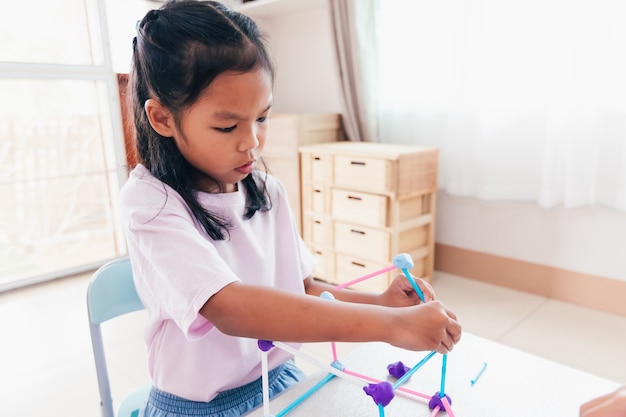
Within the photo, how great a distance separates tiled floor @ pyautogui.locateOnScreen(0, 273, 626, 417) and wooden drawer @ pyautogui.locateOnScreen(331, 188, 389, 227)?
454 mm

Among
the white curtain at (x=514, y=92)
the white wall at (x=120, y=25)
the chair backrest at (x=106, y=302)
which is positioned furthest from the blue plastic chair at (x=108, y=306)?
the white wall at (x=120, y=25)

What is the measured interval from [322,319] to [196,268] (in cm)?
16

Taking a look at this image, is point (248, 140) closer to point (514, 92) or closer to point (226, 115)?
point (226, 115)

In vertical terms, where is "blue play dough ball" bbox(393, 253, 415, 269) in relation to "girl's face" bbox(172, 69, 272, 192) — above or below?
below

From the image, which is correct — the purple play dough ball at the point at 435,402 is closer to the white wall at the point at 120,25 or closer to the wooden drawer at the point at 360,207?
the wooden drawer at the point at 360,207

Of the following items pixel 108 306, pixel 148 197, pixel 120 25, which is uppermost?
pixel 120 25

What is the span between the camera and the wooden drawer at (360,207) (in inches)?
77.6

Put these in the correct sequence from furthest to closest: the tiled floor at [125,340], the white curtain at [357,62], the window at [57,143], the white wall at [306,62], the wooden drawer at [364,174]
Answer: the white wall at [306,62], the window at [57,143], the white curtain at [357,62], the wooden drawer at [364,174], the tiled floor at [125,340]

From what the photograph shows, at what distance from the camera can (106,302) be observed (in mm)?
803

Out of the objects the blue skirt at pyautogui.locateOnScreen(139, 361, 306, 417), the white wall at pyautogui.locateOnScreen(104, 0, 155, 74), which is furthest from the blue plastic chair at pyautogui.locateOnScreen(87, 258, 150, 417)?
the white wall at pyautogui.locateOnScreen(104, 0, 155, 74)

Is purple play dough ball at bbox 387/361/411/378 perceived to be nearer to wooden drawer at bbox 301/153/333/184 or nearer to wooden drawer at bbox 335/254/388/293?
wooden drawer at bbox 335/254/388/293

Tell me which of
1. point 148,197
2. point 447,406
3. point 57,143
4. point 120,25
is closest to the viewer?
point 447,406

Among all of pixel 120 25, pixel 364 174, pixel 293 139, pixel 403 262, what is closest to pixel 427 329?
pixel 403 262

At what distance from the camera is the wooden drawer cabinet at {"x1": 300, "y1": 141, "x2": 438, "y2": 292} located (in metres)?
1.95
